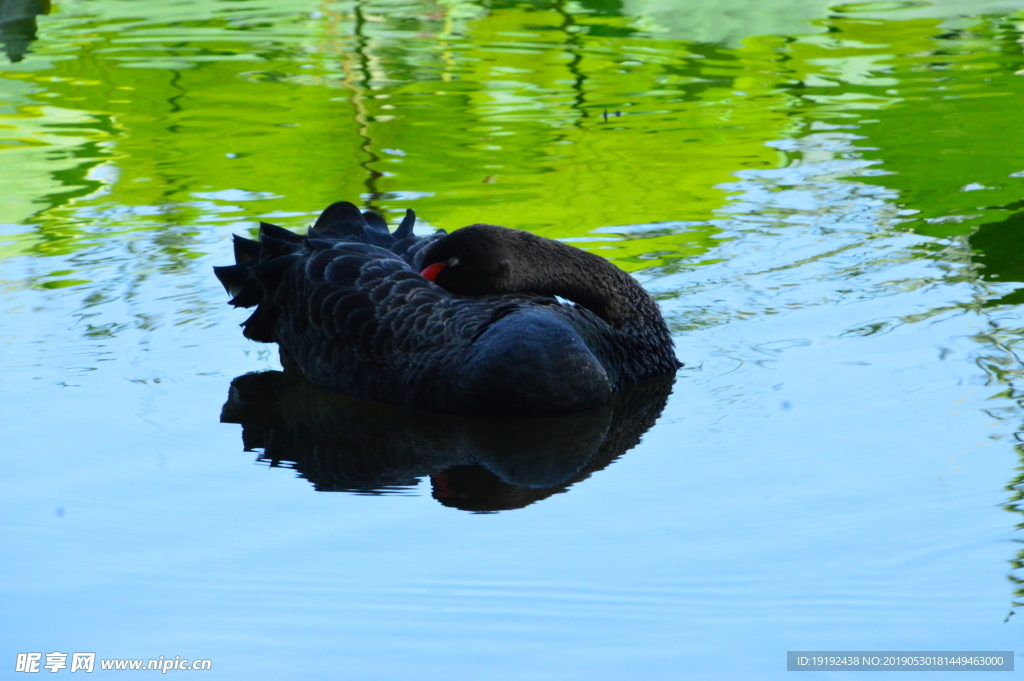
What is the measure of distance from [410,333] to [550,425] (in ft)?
2.21

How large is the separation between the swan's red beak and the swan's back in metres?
0.04

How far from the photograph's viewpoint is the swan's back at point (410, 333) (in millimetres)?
4426

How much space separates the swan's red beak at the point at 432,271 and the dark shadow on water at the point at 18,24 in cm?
827

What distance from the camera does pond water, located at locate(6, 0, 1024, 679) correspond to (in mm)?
2951

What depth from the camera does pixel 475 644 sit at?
282 cm

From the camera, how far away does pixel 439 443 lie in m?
4.32

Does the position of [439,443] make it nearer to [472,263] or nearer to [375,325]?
[375,325]

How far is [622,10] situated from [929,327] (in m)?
8.13

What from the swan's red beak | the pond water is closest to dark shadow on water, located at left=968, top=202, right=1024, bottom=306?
the pond water

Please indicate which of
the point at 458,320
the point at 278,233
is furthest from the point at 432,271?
the point at 278,233

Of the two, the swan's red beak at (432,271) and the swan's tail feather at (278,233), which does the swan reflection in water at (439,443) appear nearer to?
the swan's red beak at (432,271)

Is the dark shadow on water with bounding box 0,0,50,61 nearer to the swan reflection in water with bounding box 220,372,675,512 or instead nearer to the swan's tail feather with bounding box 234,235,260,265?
the swan's tail feather with bounding box 234,235,260,265

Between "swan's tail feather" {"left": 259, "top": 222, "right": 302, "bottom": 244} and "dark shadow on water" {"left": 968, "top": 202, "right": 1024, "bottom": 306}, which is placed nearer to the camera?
"dark shadow on water" {"left": 968, "top": 202, "right": 1024, "bottom": 306}

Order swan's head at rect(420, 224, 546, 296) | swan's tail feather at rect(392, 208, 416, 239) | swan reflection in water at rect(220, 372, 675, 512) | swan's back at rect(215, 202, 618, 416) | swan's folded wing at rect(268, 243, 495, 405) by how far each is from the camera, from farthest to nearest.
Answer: swan's tail feather at rect(392, 208, 416, 239)
swan's head at rect(420, 224, 546, 296)
swan's folded wing at rect(268, 243, 495, 405)
swan's back at rect(215, 202, 618, 416)
swan reflection in water at rect(220, 372, 675, 512)
